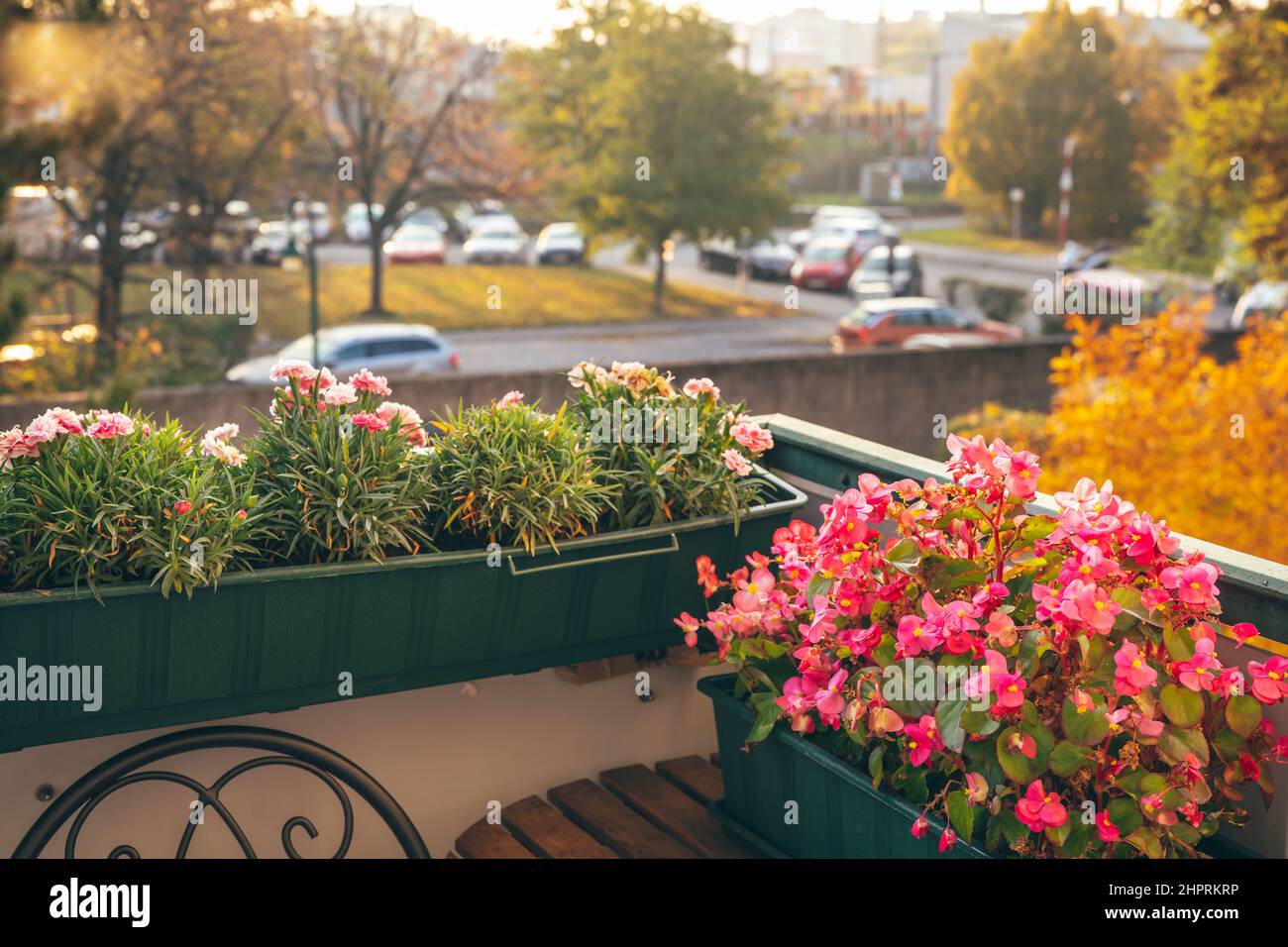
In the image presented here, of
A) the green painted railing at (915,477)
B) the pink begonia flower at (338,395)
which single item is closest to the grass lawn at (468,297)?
the green painted railing at (915,477)

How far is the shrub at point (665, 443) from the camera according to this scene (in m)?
3.36

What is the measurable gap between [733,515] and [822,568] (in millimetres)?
661

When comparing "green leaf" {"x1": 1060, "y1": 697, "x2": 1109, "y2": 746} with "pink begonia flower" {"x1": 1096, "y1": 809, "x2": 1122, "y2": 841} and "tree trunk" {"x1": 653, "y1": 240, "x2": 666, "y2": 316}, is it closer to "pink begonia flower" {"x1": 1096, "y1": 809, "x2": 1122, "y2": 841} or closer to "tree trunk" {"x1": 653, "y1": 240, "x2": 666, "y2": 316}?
"pink begonia flower" {"x1": 1096, "y1": 809, "x2": 1122, "y2": 841}

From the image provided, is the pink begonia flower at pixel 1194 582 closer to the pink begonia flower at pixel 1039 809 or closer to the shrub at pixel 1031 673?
the shrub at pixel 1031 673

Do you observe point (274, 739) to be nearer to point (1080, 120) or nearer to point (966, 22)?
point (1080, 120)

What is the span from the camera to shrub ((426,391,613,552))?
3.11 metres

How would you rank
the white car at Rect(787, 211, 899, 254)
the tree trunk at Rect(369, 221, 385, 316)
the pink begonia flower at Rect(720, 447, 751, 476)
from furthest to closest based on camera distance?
the white car at Rect(787, 211, 899, 254) < the tree trunk at Rect(369, 221, 385, 316) < the pink begonia flower at Rect(720, 447, 751, 476)

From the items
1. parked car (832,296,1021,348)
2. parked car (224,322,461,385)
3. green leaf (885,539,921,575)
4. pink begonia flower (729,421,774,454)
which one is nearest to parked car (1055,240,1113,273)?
parked car (832,296,1021,348)

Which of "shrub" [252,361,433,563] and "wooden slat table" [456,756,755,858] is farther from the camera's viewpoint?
"wooden slat table" [456,756,755,858]

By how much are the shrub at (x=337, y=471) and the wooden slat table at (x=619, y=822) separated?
0.71 m

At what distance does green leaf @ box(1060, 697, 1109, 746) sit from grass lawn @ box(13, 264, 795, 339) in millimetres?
28174

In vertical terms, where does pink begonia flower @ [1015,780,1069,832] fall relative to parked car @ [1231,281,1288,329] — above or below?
below
